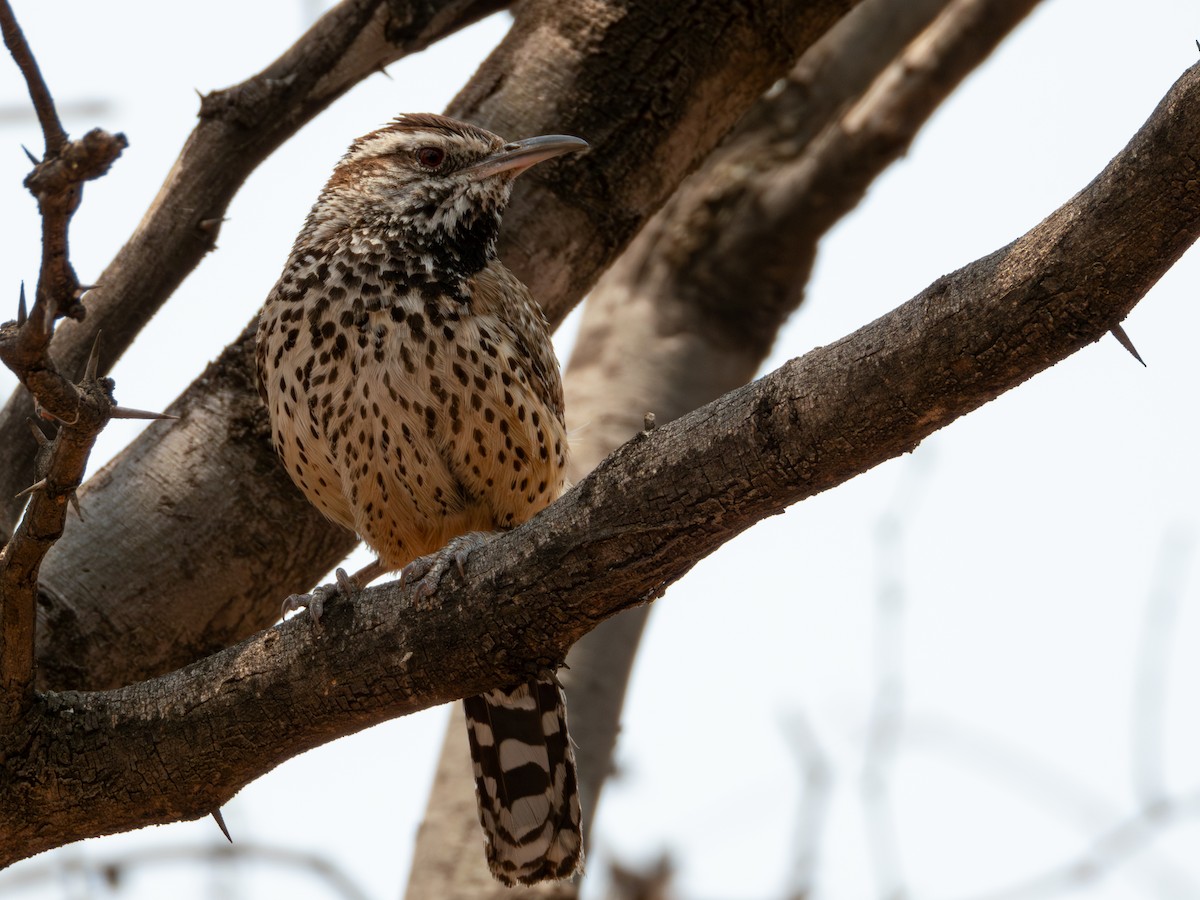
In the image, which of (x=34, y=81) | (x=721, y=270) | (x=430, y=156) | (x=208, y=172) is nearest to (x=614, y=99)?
(x=430, y=156)

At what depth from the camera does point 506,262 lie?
485 centimetres

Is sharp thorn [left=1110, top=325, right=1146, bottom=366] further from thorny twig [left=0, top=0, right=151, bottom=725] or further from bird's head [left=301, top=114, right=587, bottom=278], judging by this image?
bird's head [left=301, top=114, right=587, bottom=278]

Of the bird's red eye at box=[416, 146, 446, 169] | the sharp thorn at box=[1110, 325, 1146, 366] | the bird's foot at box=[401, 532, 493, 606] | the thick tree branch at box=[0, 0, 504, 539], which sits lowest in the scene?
the sharp thorn at box=[1110, 325, 1146, 366]

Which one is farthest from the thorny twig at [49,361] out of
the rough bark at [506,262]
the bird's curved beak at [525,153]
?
the bird's curved beak at [525,153]

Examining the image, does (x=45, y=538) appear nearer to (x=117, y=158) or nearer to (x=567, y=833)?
(x=117, y=158)

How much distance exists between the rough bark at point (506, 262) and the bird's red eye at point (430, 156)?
0.59 ft

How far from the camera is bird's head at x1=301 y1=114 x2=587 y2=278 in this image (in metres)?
4.77

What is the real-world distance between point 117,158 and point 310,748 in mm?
1604

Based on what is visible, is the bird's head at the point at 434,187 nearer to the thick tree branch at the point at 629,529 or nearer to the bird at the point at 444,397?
the bird at the point at 444,397

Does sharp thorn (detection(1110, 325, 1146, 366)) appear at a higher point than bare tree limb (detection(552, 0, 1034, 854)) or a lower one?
lower

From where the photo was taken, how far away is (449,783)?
5.71 meters

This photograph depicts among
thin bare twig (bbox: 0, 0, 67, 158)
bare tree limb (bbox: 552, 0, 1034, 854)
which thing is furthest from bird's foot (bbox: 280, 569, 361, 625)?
bare tree limb (bbox: 552, 0, 1034, 854)

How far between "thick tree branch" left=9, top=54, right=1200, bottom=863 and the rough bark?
77 cm

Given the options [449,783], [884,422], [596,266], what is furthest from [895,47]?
[884,422]
